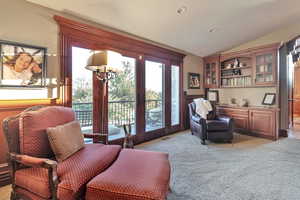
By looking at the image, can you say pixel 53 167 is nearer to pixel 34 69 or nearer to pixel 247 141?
pixel 34 69

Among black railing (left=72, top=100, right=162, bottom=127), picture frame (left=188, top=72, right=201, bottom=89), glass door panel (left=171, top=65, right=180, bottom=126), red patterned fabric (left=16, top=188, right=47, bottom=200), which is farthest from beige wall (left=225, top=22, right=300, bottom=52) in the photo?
red patterned fabric (left=16, top=188, right=47, bottom=200)

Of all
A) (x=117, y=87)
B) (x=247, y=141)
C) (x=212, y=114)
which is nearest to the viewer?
(x=117, y=87)

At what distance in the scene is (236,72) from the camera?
514cm

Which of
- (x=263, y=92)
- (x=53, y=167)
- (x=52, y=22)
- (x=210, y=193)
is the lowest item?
(x=210, y=193)

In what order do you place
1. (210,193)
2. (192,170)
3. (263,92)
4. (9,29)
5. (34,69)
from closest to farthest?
(210,193), (9,29), (34,69), (192,170), (263,92)

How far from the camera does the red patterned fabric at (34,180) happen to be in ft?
4.62

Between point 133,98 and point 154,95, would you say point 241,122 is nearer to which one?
point 154,95

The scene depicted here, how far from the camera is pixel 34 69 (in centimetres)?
240

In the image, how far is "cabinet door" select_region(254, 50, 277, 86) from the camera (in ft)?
14.2

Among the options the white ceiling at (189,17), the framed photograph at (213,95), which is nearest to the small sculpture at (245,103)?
the framed photograph at (213,95)

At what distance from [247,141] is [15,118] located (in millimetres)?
4317

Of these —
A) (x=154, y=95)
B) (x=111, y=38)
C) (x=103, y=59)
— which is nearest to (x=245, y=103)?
(x=154, y=95)

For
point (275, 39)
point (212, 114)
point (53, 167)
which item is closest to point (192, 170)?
point (53, 167)

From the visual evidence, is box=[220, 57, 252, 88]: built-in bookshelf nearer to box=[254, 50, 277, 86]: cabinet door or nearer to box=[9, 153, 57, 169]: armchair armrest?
box=[254, 50, 277, 86]: cabinet door
